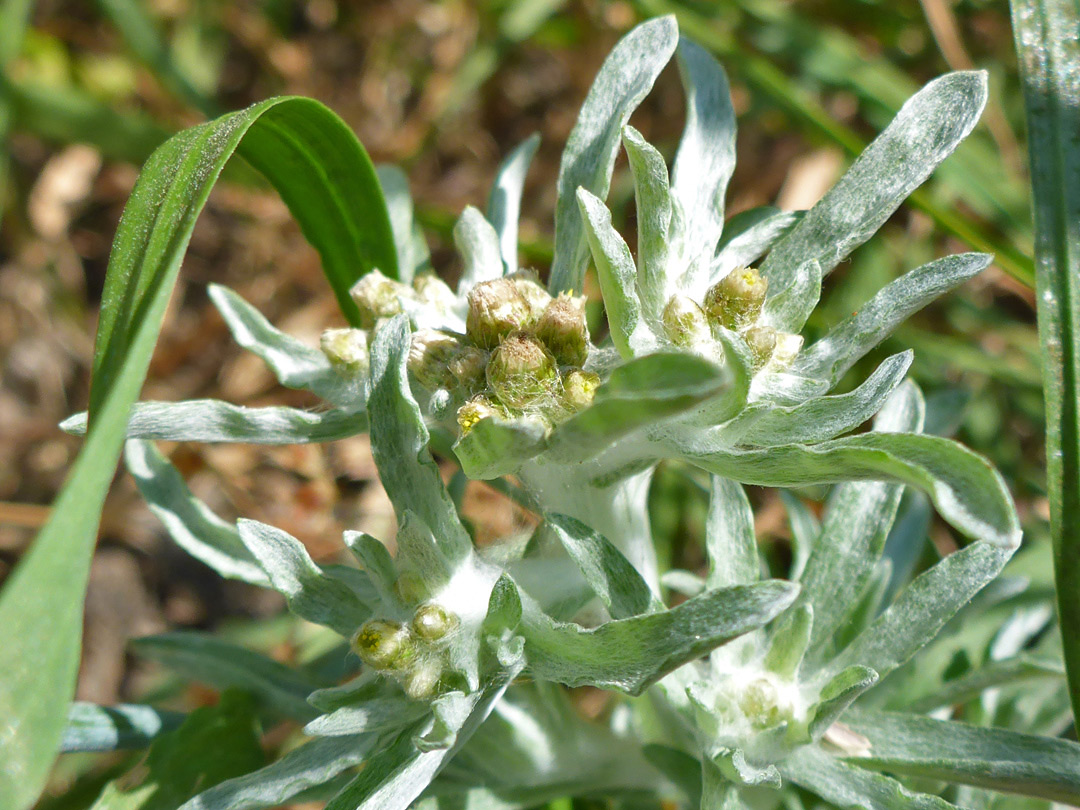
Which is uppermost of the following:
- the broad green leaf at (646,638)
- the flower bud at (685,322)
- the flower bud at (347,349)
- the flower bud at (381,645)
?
the flower bud at (347,349)

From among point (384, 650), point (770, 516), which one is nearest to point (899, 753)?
point (384, 650)

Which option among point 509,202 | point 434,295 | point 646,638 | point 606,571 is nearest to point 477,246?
point 434,295

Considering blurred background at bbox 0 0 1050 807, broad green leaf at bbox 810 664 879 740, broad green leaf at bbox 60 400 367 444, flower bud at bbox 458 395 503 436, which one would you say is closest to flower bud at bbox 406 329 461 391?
flower bud at bbox 458 395 503 436

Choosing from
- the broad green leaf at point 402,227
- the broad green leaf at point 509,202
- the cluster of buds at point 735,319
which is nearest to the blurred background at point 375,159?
the broad green leaf at point 402,227

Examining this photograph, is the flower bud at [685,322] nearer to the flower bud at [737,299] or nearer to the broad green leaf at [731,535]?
the flower bud at [737,299]

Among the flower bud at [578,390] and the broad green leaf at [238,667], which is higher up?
the flower bud at [578,390]

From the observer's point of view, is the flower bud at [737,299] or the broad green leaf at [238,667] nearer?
the flower bud at [737,299]
